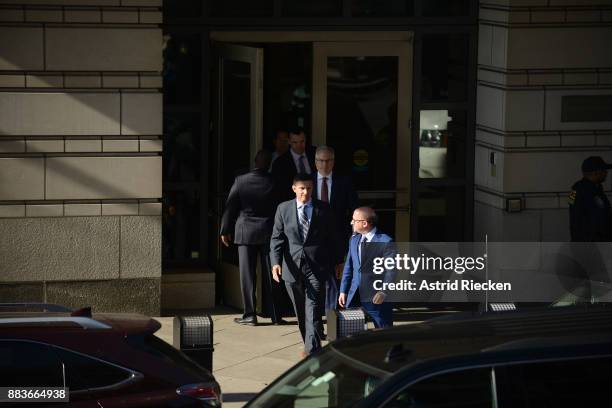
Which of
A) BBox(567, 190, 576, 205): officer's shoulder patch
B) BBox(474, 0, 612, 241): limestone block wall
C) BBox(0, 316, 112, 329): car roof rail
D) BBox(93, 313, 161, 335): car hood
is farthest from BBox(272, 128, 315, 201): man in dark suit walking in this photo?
BBox(0, 316, 112, 329): car roof rail

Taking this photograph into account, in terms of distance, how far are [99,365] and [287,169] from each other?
6.87 m

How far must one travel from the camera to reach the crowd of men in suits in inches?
468

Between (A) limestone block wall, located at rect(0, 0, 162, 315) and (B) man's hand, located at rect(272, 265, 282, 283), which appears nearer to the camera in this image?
(B) man's hand, located at rect(272, 265, 282, 283)

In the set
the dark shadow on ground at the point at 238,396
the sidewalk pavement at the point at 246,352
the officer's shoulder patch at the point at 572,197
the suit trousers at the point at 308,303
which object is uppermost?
the officer's shoulder patch at the point at 572,197

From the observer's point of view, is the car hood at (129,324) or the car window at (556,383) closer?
the car window at (556,383)

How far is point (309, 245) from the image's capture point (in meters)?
12.6

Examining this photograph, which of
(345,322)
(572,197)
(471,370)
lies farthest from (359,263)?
(471,370)

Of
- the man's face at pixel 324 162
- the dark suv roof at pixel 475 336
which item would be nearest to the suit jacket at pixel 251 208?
the man's face at pixel 324 162

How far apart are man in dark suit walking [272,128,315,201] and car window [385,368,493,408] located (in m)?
8.51

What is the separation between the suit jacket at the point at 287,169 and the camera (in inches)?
562

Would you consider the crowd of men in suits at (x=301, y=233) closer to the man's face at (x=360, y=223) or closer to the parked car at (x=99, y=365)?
the man's face at (x=360, y=223)

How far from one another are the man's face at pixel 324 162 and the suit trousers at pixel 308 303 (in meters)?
1.28

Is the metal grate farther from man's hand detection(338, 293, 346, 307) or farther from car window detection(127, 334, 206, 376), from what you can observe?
man's hand detection(338, 293, 346, 307)

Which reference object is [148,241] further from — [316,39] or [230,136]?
[316,39]
